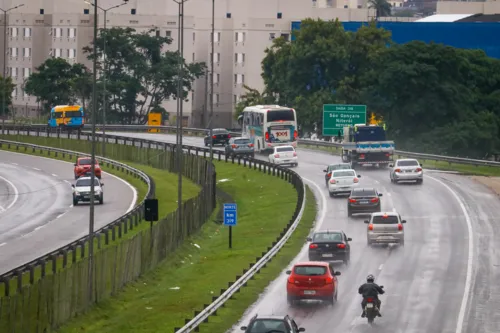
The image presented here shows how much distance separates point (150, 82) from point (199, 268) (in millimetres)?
99371

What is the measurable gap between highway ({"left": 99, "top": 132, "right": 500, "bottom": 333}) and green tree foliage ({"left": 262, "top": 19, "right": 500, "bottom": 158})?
87.8 ft

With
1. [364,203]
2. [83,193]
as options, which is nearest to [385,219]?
[364,203]

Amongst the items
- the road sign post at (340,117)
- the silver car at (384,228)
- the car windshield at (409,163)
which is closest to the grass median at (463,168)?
the road sign post at (340,117)

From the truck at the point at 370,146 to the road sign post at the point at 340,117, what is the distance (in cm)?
1386

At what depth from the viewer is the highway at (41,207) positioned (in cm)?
5759

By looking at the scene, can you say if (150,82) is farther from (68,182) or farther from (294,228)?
(294,228)

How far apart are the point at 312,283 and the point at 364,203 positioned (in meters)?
23.7

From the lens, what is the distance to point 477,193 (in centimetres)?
7219

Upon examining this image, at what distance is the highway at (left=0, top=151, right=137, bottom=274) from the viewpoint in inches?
2267

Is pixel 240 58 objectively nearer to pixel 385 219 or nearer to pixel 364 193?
pixel 364 193

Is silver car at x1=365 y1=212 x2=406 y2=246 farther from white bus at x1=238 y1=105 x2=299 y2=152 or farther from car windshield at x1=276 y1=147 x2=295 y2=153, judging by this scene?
white bus at x1=238 y1=105 x2=299 y2=152

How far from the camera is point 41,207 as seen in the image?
75.7 m

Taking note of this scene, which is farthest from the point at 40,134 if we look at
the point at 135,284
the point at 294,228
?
the point at 135,284

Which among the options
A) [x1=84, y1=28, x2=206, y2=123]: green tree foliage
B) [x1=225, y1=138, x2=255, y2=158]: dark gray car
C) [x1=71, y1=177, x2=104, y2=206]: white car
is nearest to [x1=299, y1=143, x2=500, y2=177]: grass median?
[x1=225, y1=138, x2=255, y2=158]: dark gray car
